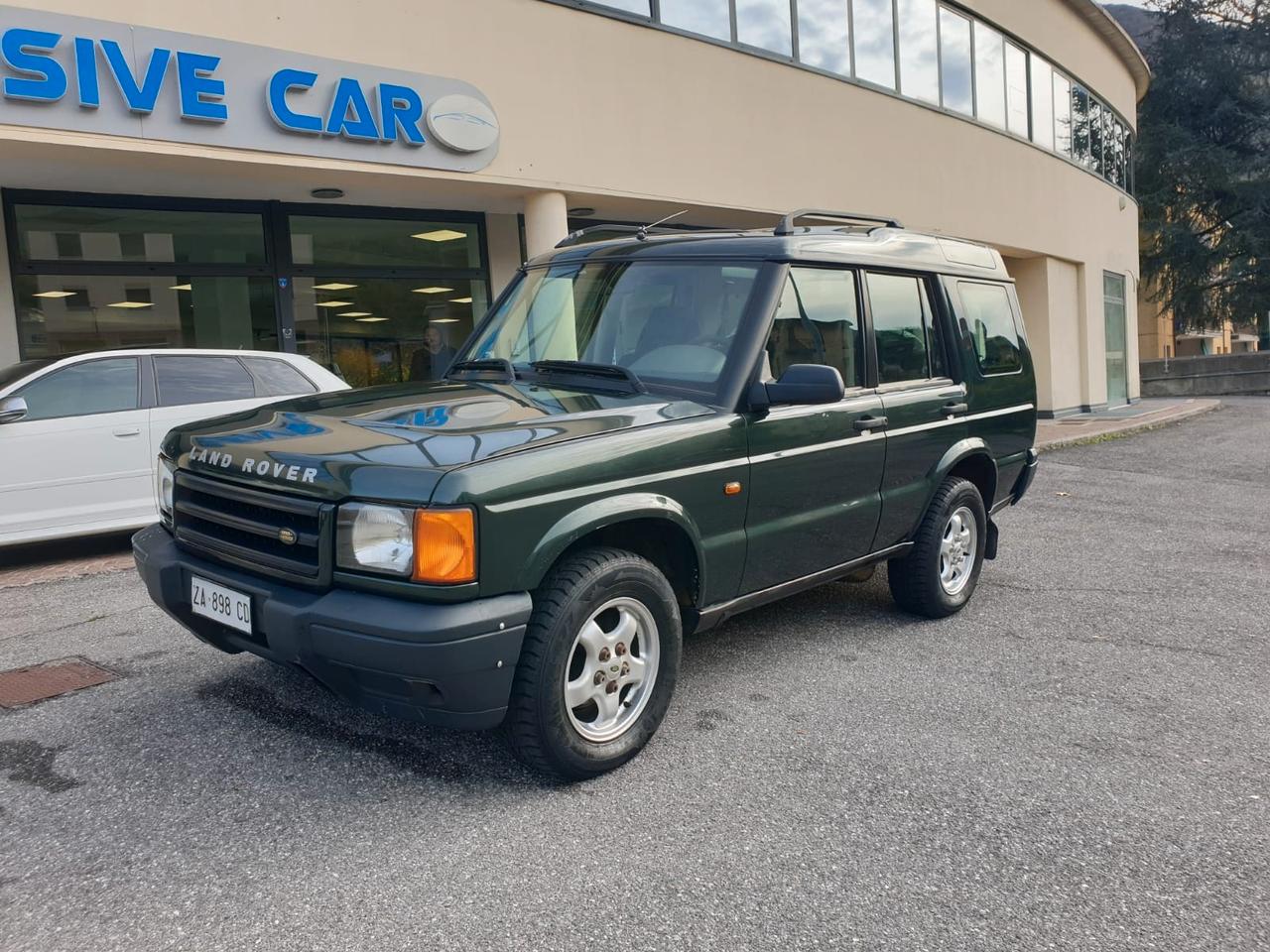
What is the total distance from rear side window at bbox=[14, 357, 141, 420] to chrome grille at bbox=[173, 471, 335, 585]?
4.22 meters

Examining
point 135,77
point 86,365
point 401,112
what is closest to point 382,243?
point 401,112

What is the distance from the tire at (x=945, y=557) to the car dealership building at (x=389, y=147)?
6568 millimetres

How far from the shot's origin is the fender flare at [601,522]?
118 inches

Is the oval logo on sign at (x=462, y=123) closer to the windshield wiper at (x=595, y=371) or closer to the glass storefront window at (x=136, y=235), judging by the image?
the glass storefront window at (x=136, y=235)

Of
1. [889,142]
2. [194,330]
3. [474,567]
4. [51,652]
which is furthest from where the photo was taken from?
[889,142]

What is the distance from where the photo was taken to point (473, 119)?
1007 cm

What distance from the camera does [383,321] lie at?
39.7ft

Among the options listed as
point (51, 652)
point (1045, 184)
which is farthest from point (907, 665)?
point (1045, 184)

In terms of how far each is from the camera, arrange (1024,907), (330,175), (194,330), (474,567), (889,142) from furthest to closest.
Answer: (889,142) < (194,330) < (330,175) < (474,567) < (1024,907)

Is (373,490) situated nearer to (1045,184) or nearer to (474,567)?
(474,567)

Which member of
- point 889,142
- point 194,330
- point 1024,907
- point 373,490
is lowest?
point 1024,907

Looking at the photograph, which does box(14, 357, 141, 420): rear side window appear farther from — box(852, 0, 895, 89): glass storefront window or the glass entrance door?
the glass entrance door

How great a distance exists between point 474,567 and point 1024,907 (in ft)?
5.70

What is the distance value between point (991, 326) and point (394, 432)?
3.72 m
